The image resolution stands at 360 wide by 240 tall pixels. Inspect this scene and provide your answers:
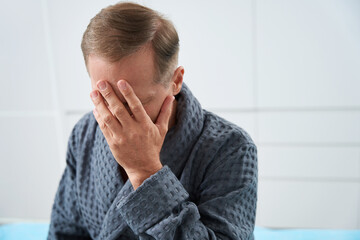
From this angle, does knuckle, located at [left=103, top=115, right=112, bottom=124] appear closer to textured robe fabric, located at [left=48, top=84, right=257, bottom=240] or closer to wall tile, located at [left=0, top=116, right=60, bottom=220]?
Answer: textured robe fabric, located at [left=48, top=84, right=257, bottom=240]

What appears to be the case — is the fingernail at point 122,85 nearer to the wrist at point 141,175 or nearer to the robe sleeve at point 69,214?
the wrist at point 141,175

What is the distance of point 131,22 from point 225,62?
127cm

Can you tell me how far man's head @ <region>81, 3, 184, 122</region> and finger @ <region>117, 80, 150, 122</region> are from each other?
0.10 feet

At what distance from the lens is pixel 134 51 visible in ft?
2.69

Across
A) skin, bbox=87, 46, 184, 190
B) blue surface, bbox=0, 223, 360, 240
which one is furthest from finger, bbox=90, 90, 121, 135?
blue surface, bbox=0, 223, 360, 240

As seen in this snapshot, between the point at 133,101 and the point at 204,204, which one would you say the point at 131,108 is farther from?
the point at 204,204

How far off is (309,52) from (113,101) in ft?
4.86

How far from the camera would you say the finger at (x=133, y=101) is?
792mm

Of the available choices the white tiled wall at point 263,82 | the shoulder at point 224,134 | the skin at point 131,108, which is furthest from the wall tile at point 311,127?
the skin at point 131,108

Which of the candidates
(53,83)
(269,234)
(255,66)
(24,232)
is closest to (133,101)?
(269,234)

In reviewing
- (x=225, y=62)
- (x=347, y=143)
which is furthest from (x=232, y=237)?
(x=347, y=143)

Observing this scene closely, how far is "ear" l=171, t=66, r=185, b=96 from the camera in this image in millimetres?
949

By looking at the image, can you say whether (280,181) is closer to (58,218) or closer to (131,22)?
(58,218)

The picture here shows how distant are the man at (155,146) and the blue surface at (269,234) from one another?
64cm
